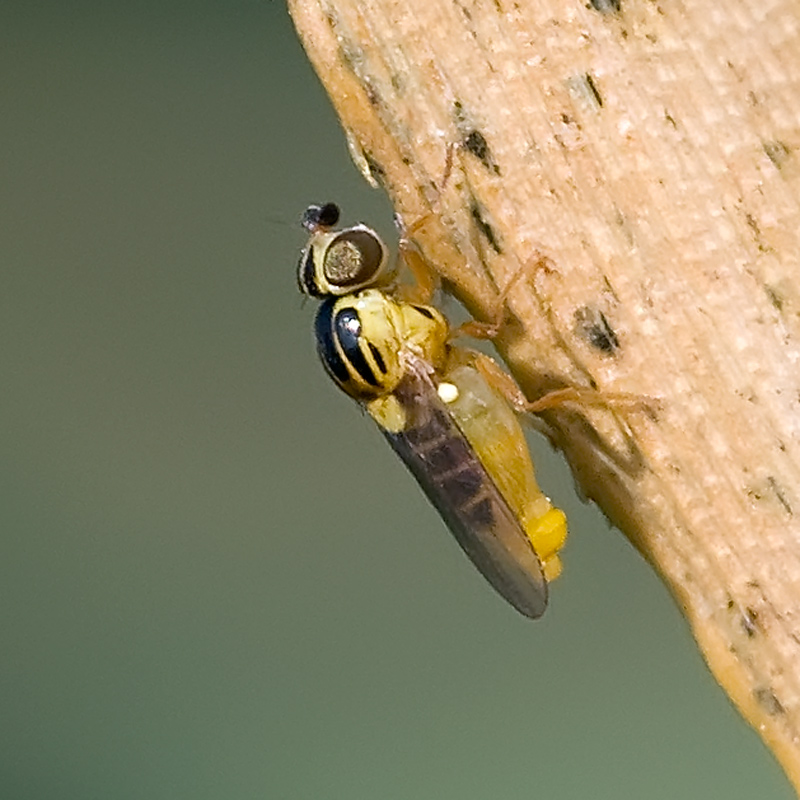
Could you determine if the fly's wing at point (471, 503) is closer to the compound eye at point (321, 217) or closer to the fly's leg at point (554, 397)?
the fly's leg at point (554, 397)

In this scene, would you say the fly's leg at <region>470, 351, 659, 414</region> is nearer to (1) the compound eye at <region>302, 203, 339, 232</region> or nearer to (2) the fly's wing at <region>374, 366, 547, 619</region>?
(2) the fly's wing at <region>374, 366, 547, 619</region>

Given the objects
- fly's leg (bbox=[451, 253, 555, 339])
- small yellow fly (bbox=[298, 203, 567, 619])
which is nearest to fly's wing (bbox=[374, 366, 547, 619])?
small yellow fly (bbox=[298, 203, 567, 619])

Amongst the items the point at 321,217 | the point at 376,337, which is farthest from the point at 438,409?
the point at 321,217

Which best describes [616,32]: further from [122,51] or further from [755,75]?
[122,51]

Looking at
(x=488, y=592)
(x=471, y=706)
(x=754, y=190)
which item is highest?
(x=754, y=190)

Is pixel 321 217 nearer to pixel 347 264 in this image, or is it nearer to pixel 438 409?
pixel 347 264

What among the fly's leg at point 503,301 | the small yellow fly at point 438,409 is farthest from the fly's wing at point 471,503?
the fly's leg at point 503,301

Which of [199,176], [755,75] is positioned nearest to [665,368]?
[755,75]
